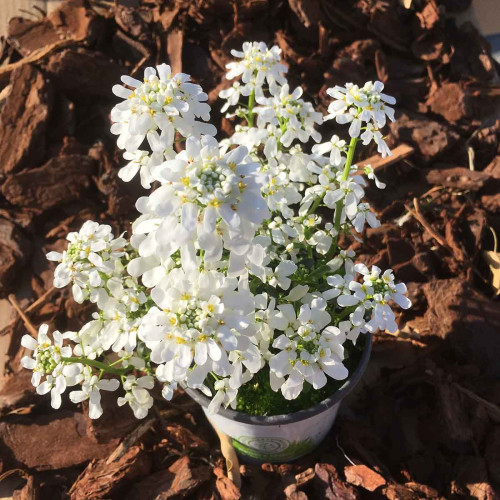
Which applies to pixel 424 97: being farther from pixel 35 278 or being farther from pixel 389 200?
pixel 35 278

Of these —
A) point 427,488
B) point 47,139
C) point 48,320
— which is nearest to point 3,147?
point 47,139

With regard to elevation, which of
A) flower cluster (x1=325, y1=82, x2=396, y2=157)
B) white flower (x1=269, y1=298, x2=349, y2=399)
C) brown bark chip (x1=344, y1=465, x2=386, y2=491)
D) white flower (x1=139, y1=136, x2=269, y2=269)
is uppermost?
white flower (x1=139, y1=136, x2=269, y2=269)

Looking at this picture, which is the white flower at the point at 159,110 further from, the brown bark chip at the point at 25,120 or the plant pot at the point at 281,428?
the brown bark chip at the point at 25,120

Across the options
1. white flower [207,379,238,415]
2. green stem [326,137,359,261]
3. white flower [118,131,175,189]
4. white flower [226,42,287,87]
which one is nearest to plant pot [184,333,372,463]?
white flower [207,379,238,415]

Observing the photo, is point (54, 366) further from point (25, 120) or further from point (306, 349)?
point (25, 120)

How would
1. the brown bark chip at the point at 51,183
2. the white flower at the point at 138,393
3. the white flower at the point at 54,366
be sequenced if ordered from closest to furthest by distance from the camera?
the white flower at the point at 54,366 → the white flower at the point at 138,393 → the brown bark chip at the point at 51,183

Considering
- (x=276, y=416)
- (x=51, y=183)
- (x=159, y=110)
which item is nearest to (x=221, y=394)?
(x=276, y=416)

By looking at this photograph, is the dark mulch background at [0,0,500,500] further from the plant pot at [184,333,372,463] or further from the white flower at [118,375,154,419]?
the white flower at [118,375,154,419]

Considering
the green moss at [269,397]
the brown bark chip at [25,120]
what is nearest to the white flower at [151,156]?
the green moss at [269,397]
